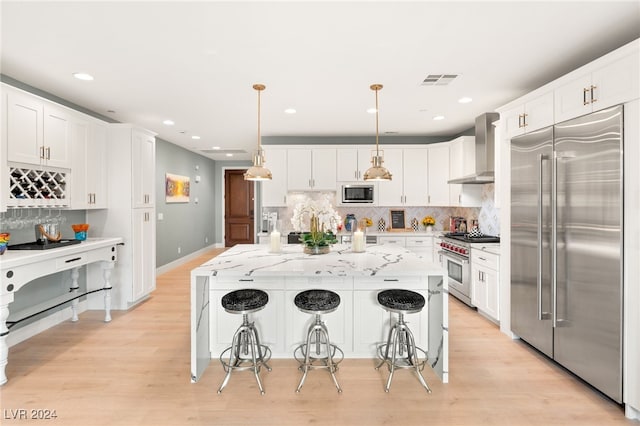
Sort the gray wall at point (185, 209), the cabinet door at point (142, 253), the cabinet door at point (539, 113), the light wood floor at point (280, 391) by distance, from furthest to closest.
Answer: the gray wall at point (185, 209) < the cabinet door at point (142, 253) < the cabinet door at point (539, 113) < the light wood floor at point (280, 391)

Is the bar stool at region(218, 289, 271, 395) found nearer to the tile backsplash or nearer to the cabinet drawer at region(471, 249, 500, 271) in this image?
the cabinet drawer at region(471, 249, 500, 271)

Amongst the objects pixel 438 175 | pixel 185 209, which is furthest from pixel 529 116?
pixel 185 209

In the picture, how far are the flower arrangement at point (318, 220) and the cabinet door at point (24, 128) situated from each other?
8.22 feet

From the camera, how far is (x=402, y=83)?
3488 millimetres

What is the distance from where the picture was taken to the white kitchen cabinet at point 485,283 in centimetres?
379

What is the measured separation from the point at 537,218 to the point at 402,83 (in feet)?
5.79

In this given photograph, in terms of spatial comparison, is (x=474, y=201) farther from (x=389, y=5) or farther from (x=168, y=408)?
(x=168, y=408)

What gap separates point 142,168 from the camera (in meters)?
4.59

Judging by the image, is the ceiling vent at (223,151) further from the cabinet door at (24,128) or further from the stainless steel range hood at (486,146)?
the stainless steel range hood at (486,146)

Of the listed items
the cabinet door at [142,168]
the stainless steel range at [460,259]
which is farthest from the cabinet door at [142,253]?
the stainless steel range at [460,259]

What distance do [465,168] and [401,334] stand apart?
349 cm

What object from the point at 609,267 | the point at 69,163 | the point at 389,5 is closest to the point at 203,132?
the point at 69,163

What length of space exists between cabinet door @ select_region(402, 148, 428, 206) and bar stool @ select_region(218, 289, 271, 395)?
3890 mm

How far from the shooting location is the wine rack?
3.16 metres
